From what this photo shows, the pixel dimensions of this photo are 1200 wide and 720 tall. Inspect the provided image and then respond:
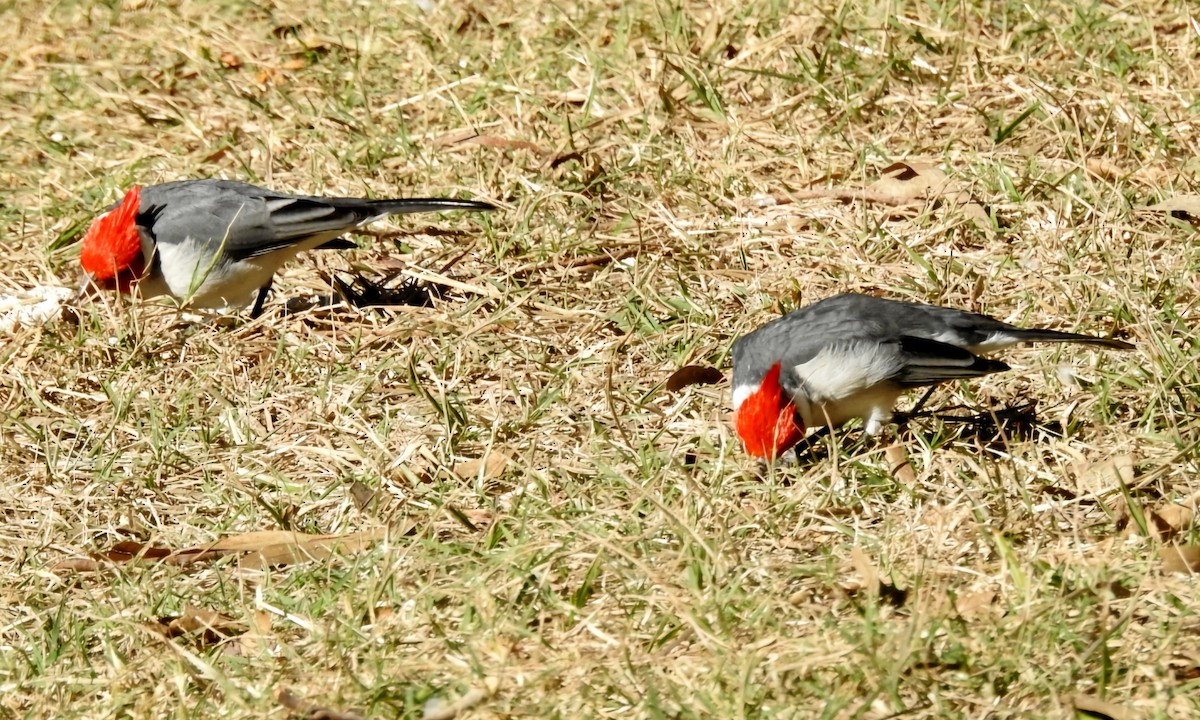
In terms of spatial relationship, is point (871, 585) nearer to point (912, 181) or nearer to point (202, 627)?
point (202, 627)

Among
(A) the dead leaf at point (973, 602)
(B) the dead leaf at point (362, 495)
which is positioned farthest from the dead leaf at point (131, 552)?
(A) the dead leaf at point (973, 602)

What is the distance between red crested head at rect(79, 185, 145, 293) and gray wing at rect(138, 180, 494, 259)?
13 cm

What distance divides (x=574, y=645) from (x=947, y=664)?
2.75 feet

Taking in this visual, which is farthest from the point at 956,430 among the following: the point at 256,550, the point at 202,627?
the point at 202,627

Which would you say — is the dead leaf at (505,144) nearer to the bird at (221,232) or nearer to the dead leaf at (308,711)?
the bird at (221,232)

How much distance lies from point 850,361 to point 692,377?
25.6 inches

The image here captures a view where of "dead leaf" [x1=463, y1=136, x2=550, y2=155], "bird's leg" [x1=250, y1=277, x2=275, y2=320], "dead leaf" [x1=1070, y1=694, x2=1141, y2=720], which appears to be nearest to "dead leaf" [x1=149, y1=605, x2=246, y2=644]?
"dead leaf" [x1=1070, y1=694, x2=1141, y2=720]

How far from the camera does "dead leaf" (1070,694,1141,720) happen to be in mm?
2899

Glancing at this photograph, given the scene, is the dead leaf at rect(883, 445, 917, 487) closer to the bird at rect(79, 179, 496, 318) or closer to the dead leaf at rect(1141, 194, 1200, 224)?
the dead leaf at rect(1141, 194, 1200, 224)

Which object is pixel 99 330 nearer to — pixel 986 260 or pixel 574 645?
pixel 574 645

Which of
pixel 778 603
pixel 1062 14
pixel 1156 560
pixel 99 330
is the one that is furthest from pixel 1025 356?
pixel 99 330

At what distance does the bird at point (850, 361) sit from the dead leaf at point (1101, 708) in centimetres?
127

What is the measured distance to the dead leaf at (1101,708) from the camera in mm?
2899

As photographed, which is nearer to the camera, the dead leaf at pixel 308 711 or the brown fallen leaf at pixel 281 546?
the dead leaf at pixel 308 711
